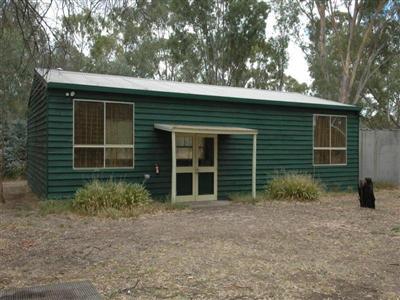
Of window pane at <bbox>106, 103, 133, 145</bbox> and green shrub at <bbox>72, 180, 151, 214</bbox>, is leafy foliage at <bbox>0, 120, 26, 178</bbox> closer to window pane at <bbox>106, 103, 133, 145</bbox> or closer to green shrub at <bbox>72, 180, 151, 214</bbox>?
window pane at <bbox>106, 103, 133, 145</bbox>

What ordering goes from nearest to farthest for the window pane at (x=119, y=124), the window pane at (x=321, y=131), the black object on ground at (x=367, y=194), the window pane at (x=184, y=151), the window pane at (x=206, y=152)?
the black object on ground at (x=367, y=194) < the window pane at (x=119, y=124) < the window pane at (x=184, y=151) < the window pane at (x=206, y=152) < the window pane at (x=321, y=131)

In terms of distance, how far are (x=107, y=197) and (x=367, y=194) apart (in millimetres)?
5645

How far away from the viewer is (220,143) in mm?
11367

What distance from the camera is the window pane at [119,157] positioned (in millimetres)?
9891

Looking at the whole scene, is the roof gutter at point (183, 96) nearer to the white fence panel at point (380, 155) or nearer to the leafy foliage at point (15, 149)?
the white fence panel at point (380, 155)

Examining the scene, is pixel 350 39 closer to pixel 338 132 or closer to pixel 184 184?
pixel 338 132

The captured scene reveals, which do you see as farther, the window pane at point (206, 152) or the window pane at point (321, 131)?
the window pane at point (321, 131)

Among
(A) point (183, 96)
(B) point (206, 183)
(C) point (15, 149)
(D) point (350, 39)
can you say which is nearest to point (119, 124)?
(A) point (183, 96)

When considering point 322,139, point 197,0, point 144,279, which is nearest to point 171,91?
point 322,139

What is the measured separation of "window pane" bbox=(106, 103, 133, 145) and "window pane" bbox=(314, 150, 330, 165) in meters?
5.79

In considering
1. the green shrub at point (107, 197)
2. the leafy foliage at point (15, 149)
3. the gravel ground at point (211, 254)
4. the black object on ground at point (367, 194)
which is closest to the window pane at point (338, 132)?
the black object on ground at point (367, 194)

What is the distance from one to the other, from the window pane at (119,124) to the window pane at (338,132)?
644 centimetres

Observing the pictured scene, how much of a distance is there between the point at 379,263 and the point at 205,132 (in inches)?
218

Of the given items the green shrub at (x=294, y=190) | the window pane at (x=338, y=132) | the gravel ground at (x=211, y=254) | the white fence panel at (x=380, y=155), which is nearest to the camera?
the gravel ground at (x=211, y=254)
